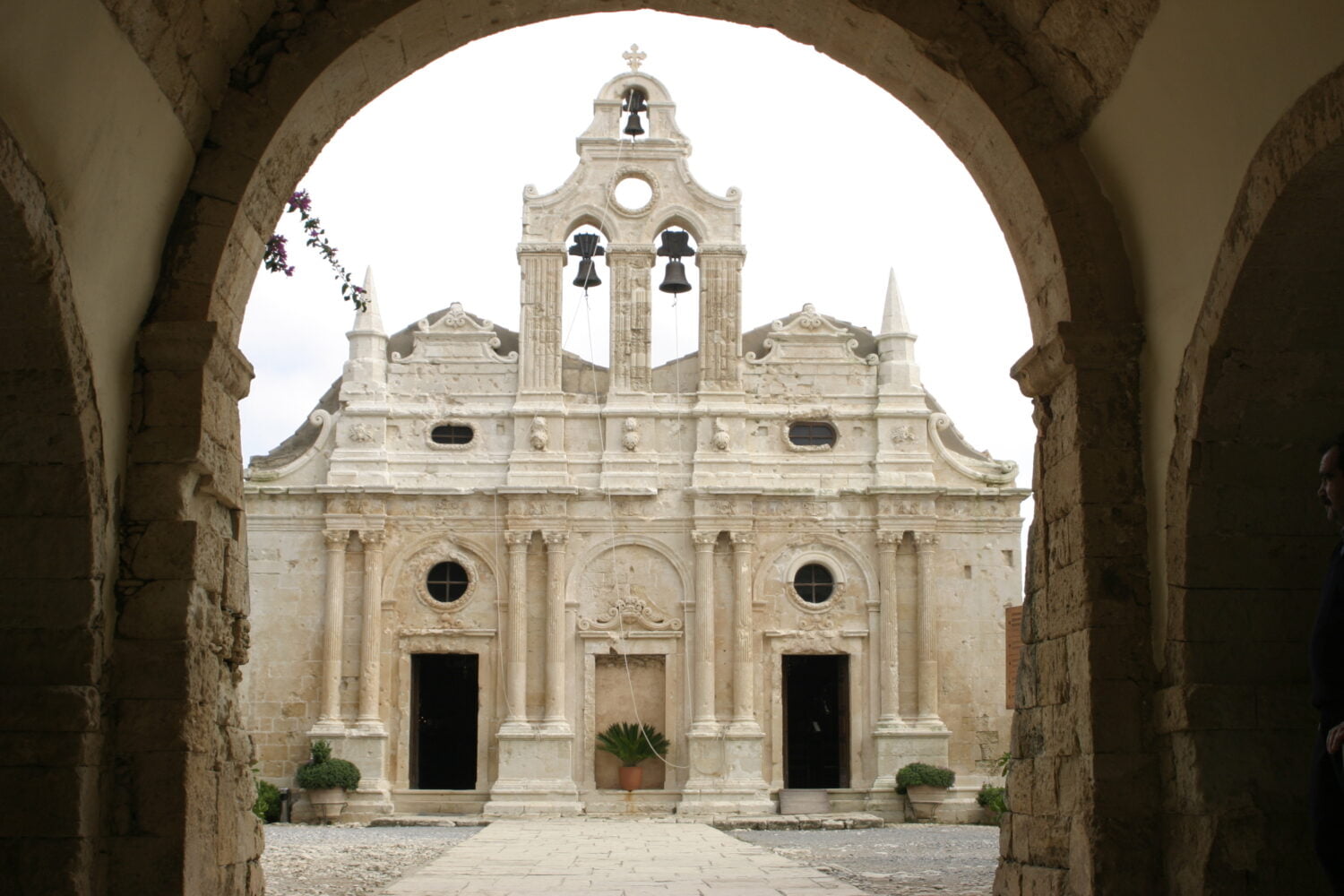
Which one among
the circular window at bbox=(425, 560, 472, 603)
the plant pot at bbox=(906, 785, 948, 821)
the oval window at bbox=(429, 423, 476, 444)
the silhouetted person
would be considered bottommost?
the plant pot at bbox=(906, 785, 948, 821)

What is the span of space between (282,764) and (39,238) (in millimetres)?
18948

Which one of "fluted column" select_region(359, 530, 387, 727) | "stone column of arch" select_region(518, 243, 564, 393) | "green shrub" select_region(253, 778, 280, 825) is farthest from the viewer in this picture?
"stone column of arch" select_region(518, 243, 564, 393)

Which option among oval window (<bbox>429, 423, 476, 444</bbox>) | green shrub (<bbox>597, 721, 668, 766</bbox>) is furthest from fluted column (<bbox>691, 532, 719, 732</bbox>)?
oval window (<bbox>429, 423, 476, 444</bbox>)

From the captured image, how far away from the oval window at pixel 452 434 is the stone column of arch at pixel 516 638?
6.27 feet

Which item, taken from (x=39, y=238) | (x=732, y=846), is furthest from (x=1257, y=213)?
(x=732, y=846)

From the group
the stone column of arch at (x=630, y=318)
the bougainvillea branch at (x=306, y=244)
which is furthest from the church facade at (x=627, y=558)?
the bougainvillea branch at (x=306, y=244)

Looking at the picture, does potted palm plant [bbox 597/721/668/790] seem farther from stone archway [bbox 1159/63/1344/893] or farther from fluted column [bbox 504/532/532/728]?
stone archway [bbox 1159/63/1344/893]

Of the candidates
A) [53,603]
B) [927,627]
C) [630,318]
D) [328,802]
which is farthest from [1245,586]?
[630,318]

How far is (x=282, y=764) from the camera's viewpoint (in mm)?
22422

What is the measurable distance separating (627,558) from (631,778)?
137 inches

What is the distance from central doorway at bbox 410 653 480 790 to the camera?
2308cm

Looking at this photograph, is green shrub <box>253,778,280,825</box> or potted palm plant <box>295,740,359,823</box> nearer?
green shrub <box>253,778,280,825</box>

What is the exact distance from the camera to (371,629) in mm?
22672

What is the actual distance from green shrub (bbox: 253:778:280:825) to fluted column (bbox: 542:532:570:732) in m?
4.14
